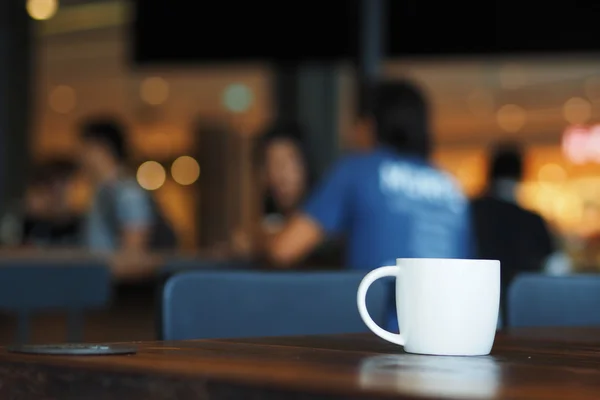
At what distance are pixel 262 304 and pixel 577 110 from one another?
33.5 feet

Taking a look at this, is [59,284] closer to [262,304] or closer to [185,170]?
[262,304]

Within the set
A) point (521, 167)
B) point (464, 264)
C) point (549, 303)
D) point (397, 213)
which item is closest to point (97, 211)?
point (521, 167)

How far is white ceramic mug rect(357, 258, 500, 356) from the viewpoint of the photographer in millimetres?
897

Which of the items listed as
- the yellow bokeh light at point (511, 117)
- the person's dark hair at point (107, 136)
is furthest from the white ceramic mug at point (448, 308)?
the yellow bokeh light at point (511, 117)

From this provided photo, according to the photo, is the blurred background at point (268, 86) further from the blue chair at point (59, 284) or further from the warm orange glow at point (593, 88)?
the blue chair at point (59, 284)

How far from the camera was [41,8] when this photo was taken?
8.12 meters

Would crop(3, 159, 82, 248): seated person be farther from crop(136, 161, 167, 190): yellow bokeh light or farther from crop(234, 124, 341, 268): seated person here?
crop(136, 161, 167, 190): yellow bokeh light

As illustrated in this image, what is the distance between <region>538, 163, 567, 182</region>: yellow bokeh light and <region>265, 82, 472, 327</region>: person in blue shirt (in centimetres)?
1046

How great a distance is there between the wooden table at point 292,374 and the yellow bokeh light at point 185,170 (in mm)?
9898

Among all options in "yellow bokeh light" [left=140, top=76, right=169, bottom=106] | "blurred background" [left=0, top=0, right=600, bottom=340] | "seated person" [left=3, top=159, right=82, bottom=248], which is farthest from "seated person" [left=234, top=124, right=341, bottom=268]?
"yellow bokeh light" [left=140, top=76, right=169, bottom=106]

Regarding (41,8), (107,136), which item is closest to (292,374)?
(107,136)

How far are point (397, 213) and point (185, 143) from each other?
390 inches

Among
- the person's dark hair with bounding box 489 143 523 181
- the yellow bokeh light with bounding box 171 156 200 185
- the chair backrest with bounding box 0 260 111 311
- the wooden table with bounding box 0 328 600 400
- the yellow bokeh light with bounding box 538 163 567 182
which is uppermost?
the wooden table with bounding box 0 328 600 400

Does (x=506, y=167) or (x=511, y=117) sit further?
(x=511, y=117)
